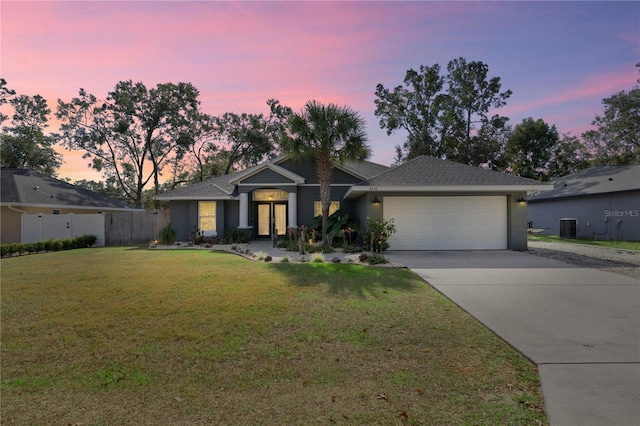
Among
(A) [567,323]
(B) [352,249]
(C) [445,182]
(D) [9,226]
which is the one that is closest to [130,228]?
(D) [9,226]

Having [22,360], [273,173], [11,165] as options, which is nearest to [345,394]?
[22,360]

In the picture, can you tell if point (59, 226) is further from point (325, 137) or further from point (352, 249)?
point (352, 249)

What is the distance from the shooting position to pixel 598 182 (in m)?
20.1

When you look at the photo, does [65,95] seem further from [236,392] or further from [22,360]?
[236,392]

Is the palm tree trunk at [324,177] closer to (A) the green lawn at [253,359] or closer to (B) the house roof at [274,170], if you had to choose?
(B) the house roof at [274,170]

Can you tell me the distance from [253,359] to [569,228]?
77.9 feet

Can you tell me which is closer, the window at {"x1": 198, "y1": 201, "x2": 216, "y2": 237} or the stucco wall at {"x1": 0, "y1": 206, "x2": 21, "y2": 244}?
the stucco wall at {"x1": 0, "y1": 206, "x2": 21, "y2": 244}

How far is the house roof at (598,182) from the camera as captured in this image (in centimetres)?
1811

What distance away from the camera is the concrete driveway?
2.85 meters

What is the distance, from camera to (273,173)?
17562 mm

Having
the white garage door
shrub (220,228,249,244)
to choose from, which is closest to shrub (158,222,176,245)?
shrub (220,228,249,244)

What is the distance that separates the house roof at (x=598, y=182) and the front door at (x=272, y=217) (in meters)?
16.7

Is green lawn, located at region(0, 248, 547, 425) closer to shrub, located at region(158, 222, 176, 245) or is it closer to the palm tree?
the palm tree

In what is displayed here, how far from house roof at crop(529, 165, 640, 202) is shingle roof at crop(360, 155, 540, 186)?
9.28 metres
